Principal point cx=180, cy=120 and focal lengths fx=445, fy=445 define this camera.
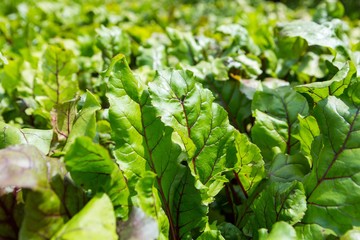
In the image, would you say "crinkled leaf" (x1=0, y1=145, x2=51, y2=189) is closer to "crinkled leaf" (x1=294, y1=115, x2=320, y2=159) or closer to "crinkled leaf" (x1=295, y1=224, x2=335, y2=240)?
"crinkled leaf" (x1=295, y1=224, x2=335, y2=240)

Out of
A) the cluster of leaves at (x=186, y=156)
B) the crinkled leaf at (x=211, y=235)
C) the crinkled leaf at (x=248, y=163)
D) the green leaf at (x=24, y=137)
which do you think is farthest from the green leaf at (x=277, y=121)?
the green leaf at (x=24, y=137)

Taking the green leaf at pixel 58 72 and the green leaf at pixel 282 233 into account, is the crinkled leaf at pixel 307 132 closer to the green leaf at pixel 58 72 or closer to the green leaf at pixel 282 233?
the green leaf at pixel 282 233

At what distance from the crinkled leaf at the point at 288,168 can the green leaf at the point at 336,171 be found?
0.10 m

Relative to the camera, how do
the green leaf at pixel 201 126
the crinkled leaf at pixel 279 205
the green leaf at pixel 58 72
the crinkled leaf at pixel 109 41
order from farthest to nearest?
the crinkled leaf at pixel 109 41
the green leaf at pixel 58 72
the green leaf at pixel 201 126
the crinkled leaf at pixel 279 205

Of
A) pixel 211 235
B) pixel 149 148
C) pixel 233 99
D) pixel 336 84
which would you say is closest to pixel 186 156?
pixel 149 148

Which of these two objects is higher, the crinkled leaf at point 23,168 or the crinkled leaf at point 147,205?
the crinkled leaf at point 23,168

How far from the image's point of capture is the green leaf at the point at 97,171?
0.87 m

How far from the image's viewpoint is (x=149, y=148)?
1070 mm

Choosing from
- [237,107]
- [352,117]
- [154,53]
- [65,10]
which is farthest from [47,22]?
[352,117]

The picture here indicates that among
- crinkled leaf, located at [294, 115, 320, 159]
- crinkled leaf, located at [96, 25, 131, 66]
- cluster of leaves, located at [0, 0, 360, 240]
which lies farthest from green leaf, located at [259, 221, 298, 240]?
crinkled leaf, located at [96, 25, 131, 66]

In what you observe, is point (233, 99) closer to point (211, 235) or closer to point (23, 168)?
point (211, 235)

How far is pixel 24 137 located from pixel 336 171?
75cm

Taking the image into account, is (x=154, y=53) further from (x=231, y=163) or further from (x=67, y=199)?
(x=67, y=199)

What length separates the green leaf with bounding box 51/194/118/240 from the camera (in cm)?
76
